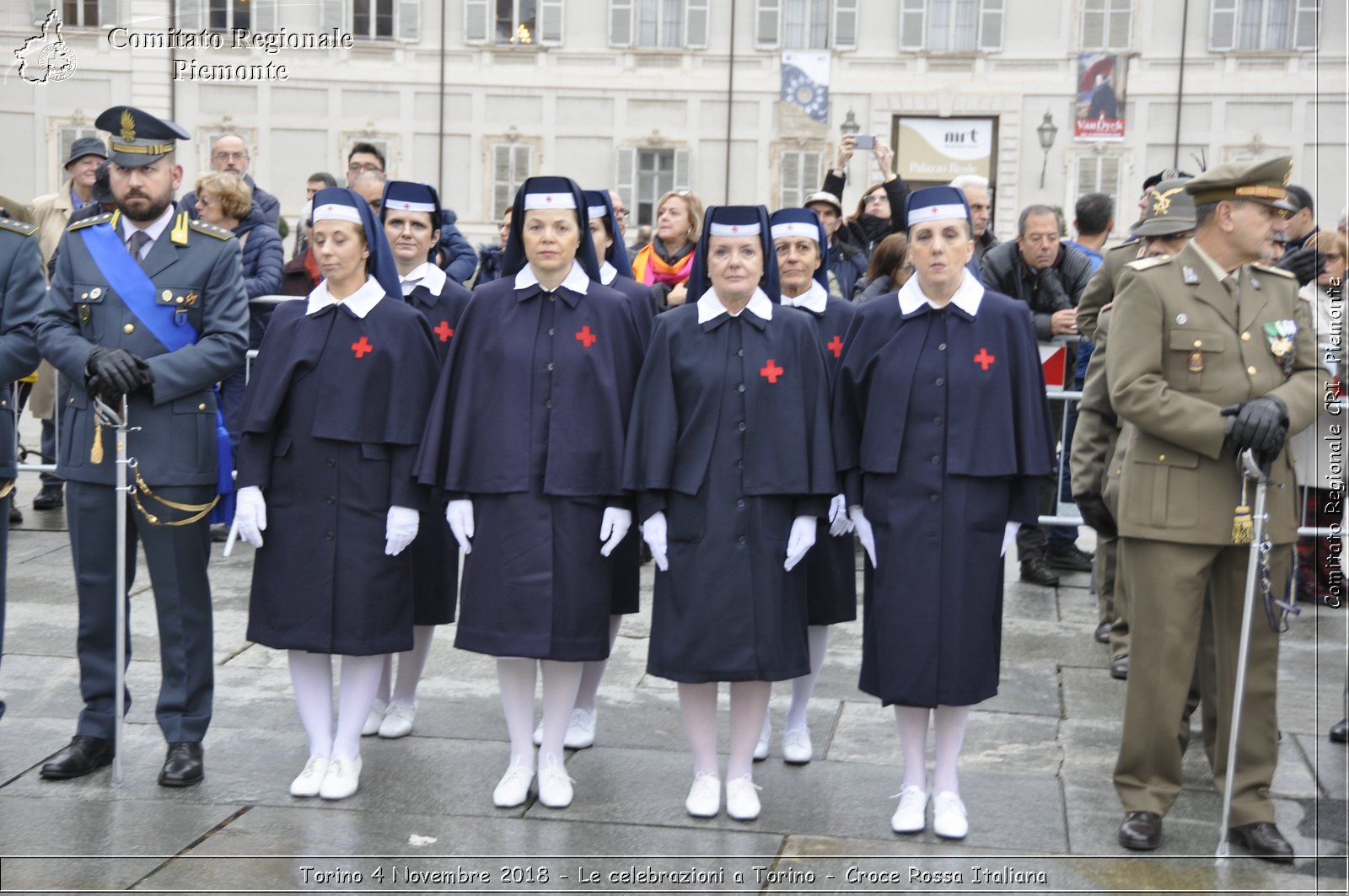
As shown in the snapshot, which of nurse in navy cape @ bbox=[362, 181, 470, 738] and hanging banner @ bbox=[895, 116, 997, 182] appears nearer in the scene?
nurse in navy cape @ bbox=[362, 181, 470, 738]

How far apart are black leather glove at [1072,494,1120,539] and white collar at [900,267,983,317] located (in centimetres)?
152

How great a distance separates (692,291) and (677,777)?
1.79m

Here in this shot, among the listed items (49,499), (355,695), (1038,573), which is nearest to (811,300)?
(355,695)

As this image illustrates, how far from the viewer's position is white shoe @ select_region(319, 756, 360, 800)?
5430 mm

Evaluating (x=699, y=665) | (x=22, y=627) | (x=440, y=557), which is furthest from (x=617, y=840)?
(x=22, y=627)

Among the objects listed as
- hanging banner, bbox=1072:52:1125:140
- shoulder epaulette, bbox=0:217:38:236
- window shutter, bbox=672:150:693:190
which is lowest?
shoulder epaulette, bbox=0:217:38:236

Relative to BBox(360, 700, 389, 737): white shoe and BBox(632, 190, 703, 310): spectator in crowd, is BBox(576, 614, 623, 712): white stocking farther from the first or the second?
BBox(632, 190, 703, 310): spectator in crowd

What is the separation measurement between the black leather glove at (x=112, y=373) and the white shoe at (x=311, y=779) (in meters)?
1.45

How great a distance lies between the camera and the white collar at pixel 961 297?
17.1ft

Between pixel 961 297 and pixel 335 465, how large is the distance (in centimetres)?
223

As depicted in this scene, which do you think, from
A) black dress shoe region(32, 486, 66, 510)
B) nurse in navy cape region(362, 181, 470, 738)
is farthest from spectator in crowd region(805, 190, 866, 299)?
black dress shoe region(32, 486, 66, 510)

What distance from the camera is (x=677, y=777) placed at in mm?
5789

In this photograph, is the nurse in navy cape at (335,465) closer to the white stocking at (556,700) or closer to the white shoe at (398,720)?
the white stocking at (556,700)

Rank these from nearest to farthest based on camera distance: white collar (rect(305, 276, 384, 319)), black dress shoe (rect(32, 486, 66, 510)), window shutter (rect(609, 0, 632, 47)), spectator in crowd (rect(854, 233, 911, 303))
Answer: white collar (rect(305, 276, 384, 319))
spectator in crowd (rect(854, 233, 911, 303))
black dress shoe (rect(32, 486, 66, 510))
window shutter (rect(609, 0, 632, 47))
